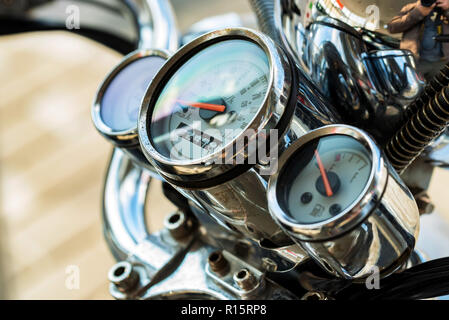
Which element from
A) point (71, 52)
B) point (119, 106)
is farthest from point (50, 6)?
point (71, 52)

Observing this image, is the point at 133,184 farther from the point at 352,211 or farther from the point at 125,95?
the point at 352,211

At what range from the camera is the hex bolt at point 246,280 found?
579mm

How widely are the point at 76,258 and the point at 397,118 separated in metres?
1.40

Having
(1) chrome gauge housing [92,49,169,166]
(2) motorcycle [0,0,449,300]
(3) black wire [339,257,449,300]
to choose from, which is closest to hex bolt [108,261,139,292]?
(2) motorcycle [0,0,449,300]

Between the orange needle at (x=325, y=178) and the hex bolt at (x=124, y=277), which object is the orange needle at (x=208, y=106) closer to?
the orange needle at (x=325, y=178)

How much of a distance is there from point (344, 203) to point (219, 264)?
0.65ft

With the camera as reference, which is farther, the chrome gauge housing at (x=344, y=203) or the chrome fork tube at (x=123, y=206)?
the chrome fork tube at (x=123, y=206)

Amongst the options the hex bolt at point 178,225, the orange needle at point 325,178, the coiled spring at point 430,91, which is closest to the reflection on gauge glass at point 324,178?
the orange needle at point 325,178

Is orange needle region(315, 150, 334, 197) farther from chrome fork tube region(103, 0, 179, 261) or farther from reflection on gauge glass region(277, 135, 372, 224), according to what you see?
chrome fork tube region(103, 0, 179, 261)

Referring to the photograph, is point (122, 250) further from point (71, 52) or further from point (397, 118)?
point (71, 52)

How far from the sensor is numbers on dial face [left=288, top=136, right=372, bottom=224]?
0.45 meters

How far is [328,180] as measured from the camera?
0.47 m

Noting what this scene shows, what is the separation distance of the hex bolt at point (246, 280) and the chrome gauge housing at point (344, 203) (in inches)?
4.2

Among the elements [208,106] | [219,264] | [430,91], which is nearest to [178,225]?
[219,264]
